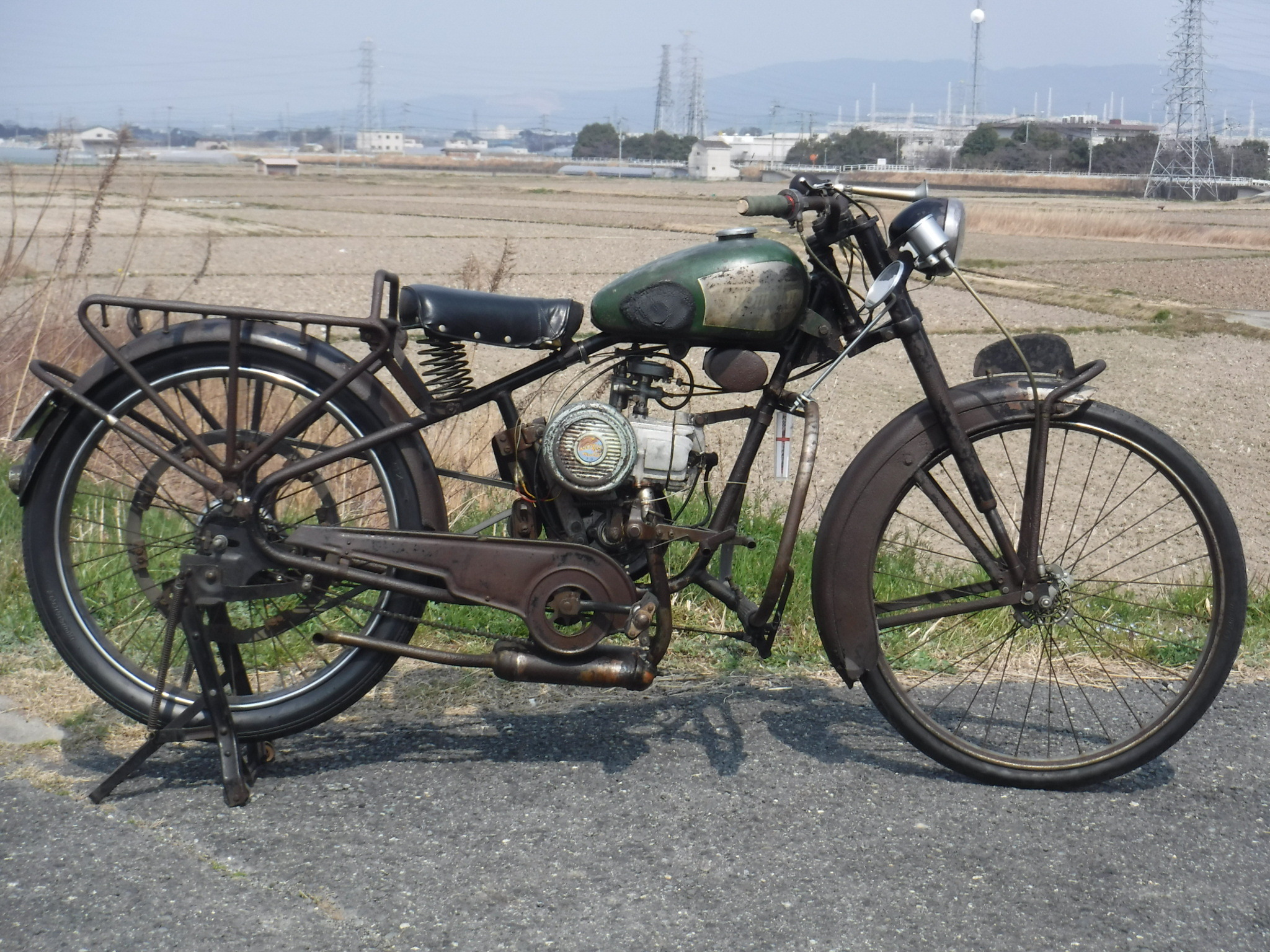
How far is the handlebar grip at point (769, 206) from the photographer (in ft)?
10.4

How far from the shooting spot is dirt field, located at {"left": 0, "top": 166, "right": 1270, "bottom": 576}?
36.0 ft

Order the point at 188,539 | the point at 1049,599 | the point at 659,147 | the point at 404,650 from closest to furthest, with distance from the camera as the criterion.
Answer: the point at 404,650 < the point at 1049,599 < the point at 188,539 < the point at 659,147

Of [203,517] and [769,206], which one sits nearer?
[769,206]

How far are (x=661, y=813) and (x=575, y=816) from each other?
20cm

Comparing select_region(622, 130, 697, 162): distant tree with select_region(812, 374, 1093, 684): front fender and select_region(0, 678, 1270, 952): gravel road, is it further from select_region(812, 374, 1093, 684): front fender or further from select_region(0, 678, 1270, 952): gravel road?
select_region(0, 678, 1270, 952): gravel road

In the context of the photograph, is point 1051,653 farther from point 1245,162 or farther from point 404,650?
point 1245,162

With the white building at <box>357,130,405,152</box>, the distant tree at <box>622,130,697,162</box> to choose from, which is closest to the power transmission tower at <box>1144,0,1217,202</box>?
the distant tree at <box>622,130,697,162</box>

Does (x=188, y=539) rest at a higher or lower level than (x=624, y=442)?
lower

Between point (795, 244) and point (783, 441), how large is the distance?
20.6 metres

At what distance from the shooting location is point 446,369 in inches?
133

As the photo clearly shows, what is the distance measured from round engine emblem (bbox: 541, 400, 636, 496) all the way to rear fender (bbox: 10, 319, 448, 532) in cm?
36

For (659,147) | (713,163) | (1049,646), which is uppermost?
(659,147)

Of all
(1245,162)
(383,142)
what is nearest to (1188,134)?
(1245,162)

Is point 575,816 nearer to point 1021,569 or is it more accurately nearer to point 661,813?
point 661,813
